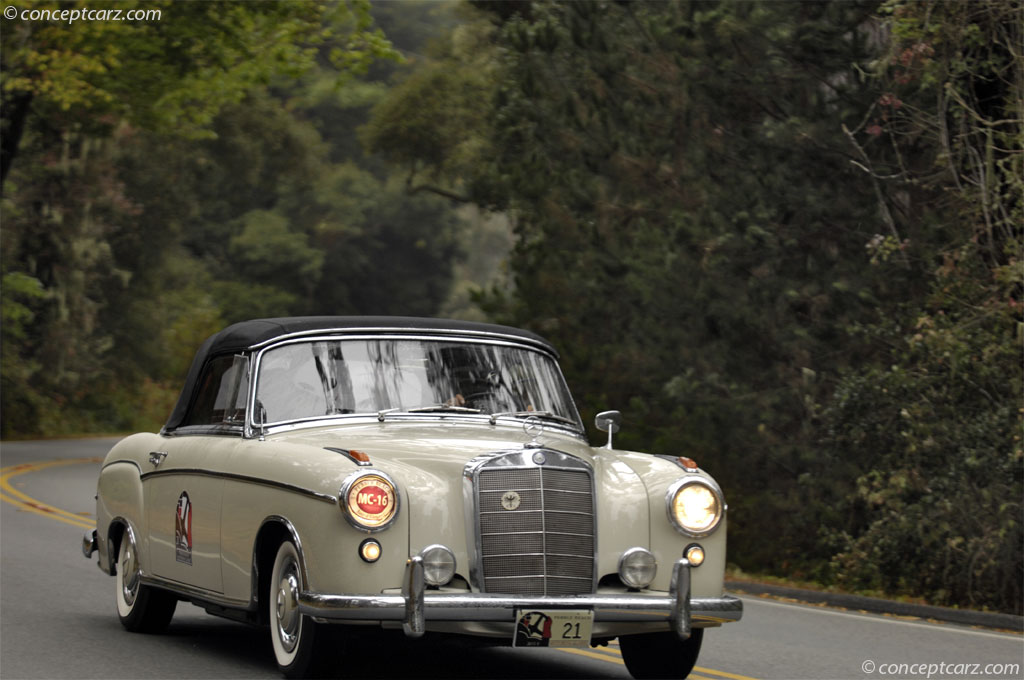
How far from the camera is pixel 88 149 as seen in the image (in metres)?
40.4

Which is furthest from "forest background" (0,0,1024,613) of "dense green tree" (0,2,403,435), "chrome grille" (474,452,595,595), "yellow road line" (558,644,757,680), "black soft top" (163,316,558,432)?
"chrome grille" (474,452,595,595)

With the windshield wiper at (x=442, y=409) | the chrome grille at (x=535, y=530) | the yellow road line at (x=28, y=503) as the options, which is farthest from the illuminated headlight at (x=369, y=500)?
the yellow road line at (x=28, y=503)

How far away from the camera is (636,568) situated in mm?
7703

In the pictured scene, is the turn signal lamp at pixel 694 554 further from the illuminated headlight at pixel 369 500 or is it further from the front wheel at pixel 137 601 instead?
the front wheel at pixel 137 601

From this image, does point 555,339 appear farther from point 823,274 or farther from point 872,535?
point 872,535

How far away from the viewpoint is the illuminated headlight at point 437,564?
734 cm

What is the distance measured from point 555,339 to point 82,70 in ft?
33.9

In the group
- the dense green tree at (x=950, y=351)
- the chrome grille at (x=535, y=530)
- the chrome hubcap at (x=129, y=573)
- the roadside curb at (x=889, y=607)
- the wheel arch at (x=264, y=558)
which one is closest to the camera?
the chrome grille at (x=535, y=530)

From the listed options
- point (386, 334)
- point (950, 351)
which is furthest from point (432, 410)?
point (950, 351)

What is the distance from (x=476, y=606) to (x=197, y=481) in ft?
8.50

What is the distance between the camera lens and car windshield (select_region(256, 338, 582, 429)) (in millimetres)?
8727

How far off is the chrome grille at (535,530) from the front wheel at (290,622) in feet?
3.06

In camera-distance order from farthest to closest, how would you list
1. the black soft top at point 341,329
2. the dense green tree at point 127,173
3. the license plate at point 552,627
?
the dense green tree at point 127,173
the black soft top at point 341,329
the license plate at point 552,627

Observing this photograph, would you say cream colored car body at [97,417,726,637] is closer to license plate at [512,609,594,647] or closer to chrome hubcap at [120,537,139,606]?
license plate at [512,609,594,647]
